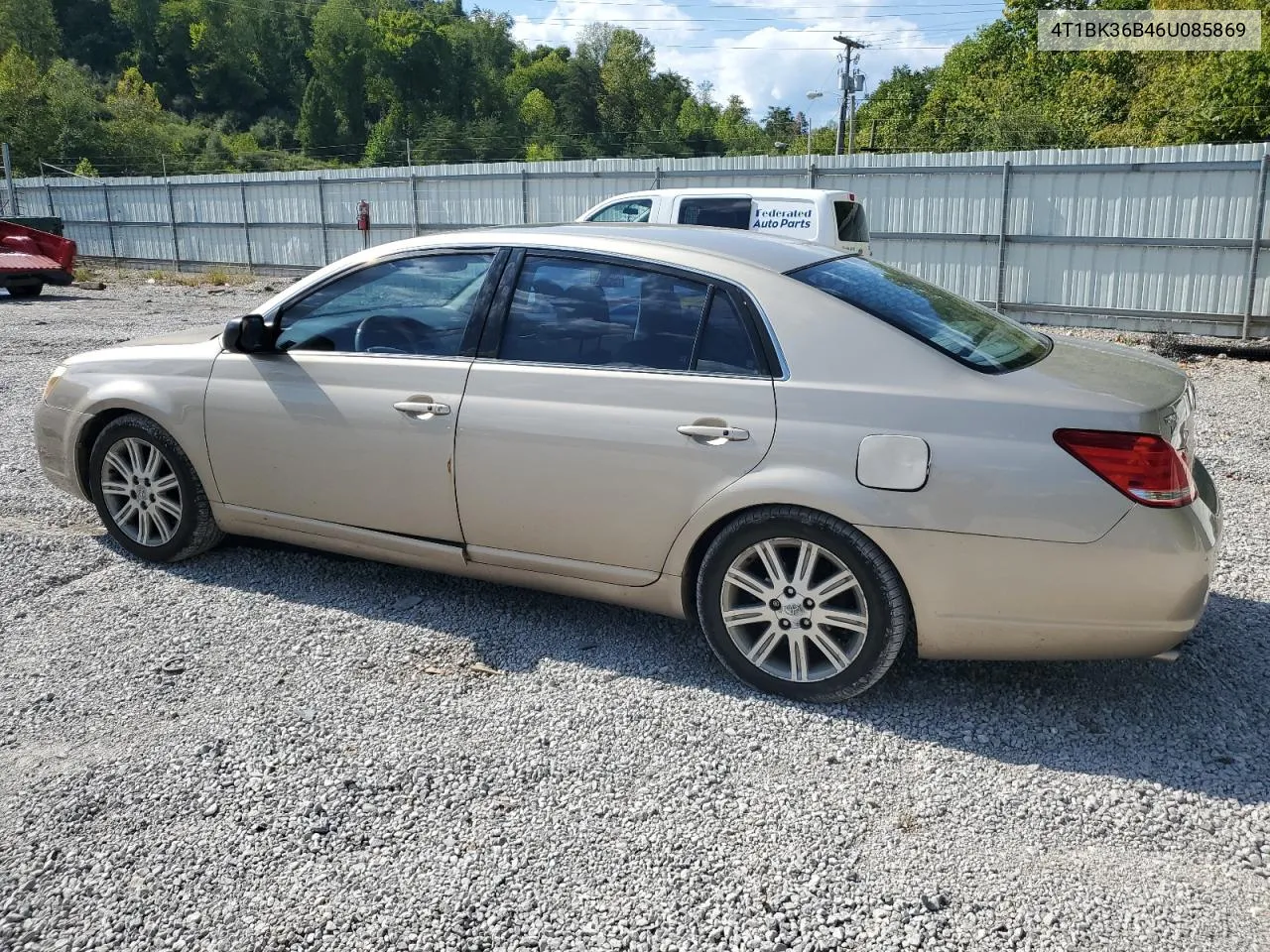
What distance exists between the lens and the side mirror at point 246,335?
170 inches

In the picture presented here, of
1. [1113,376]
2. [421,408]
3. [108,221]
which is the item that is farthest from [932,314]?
[108,221]

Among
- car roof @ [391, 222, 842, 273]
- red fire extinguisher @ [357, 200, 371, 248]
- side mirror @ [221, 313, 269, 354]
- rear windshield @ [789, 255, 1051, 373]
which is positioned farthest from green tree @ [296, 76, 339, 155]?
rear windshield @ [789, 255, 1051, 373]

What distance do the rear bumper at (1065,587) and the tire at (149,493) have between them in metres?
3.07

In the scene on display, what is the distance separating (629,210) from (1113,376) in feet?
30.4

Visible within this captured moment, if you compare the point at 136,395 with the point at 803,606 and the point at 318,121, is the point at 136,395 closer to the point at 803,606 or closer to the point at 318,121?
the point at 803,606

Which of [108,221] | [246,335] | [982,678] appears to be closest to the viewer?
[982,678]

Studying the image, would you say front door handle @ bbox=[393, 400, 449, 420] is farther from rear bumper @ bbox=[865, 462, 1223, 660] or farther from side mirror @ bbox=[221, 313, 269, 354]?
rear bumper @ bbox=[865, 462, 1223, 660]

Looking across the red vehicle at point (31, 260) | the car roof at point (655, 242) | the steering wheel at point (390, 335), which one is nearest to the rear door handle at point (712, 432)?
the car roof at point (655, 242)

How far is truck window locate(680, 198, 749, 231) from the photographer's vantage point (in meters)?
11.6

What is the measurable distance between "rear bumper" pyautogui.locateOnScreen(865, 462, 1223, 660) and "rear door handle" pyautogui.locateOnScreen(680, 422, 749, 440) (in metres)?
0.52

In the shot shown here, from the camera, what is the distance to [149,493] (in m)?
4.79

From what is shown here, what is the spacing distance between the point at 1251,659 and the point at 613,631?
238 centimetres

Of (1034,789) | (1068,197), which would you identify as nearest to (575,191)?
(1068,197)

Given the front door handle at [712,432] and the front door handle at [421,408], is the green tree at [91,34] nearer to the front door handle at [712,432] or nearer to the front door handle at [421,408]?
the front door handle at [421,408]
